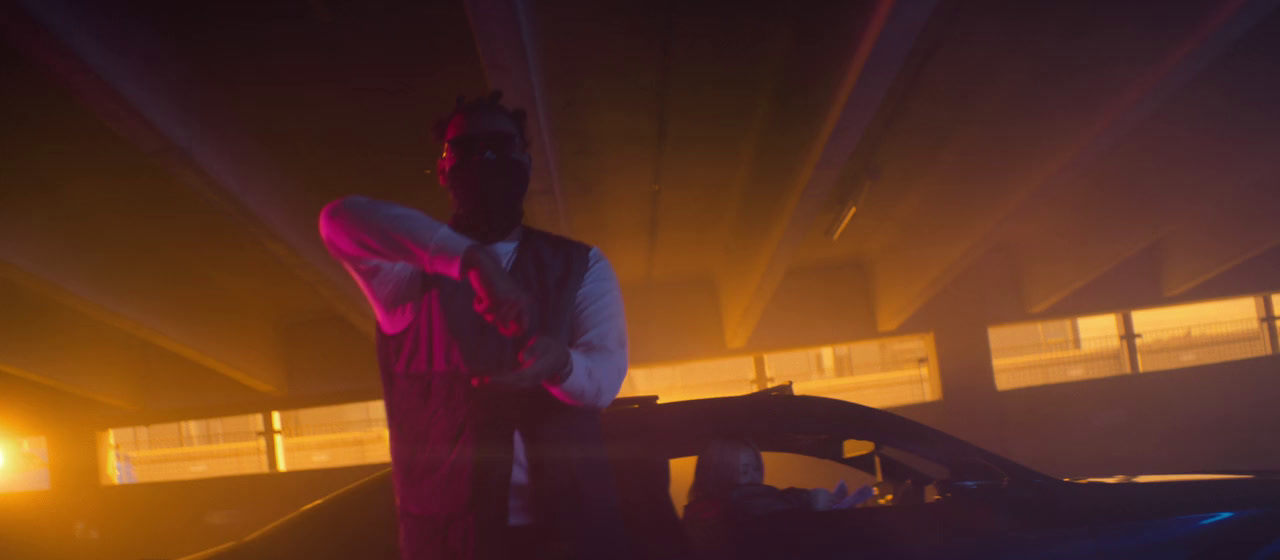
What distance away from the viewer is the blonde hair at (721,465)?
7.22 ft

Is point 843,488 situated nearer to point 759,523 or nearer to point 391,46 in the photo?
point 759,523

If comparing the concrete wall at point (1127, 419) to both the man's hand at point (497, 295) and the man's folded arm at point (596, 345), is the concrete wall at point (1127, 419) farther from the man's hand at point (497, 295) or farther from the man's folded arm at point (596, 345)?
the man's hand at point (497, 295)

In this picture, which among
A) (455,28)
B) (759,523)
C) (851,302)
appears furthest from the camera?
(851,302)

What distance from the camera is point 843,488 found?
2.51 m

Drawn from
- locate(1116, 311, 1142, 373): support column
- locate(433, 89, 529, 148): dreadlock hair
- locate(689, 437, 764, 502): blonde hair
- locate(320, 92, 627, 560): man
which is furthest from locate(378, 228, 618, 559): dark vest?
locate(1116, 311, 1142, 373): support column

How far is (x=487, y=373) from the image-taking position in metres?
1.14

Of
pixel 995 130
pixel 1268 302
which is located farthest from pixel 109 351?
pixel 1268 302

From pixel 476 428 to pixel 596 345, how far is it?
25cm

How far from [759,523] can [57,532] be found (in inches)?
487

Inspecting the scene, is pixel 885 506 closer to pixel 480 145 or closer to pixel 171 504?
pixel 480 145

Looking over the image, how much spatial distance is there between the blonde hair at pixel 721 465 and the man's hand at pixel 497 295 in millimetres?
1298

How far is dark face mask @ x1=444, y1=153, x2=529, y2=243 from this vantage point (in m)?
1.25

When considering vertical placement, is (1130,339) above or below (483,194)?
below

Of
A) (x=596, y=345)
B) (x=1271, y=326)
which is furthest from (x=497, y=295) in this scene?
(x=1271, y=326)
